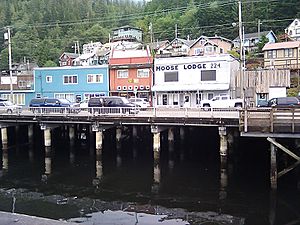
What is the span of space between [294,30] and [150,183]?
5774 centimetres

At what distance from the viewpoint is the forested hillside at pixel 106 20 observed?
7688 centimetres

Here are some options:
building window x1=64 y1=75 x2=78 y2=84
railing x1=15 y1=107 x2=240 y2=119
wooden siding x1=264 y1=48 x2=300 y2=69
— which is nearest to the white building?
wooden siding x1=264 y1=48 x2=300 y2=69

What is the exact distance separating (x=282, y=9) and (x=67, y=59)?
47.1 m

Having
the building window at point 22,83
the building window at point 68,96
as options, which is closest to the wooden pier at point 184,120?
the building window at point 68,96

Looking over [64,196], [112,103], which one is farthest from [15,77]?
[64,196]

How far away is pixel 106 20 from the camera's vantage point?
131 metres

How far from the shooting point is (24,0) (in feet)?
450

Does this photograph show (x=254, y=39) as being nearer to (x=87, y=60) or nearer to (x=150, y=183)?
(x=87, y=60)

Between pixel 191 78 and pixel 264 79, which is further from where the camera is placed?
pixel 264 79

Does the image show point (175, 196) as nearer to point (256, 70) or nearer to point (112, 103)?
point (112, 103)

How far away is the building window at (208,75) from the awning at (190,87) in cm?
73

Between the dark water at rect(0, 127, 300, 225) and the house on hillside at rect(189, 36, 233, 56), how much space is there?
122 feet

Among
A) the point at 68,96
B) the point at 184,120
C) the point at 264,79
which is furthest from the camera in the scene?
the point at 68,96

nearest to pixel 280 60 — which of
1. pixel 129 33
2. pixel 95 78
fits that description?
pixel 95 78
